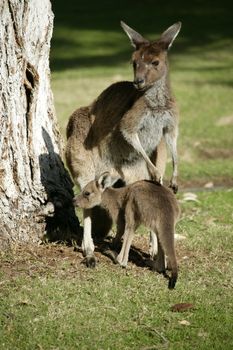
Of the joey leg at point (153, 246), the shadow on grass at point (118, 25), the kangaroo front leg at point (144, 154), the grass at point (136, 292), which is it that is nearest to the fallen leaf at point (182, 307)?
the grass at point (136, 292)

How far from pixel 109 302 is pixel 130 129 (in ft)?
5.24

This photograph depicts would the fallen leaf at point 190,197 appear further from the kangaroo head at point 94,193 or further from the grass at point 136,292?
the kangaroo head at point 94,193

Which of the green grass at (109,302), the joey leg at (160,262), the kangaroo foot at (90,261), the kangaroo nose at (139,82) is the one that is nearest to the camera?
the green grass at (109,302)

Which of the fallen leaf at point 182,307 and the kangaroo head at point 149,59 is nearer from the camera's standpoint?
the fallen leaf at point 182,307

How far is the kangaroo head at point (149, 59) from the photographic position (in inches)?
256

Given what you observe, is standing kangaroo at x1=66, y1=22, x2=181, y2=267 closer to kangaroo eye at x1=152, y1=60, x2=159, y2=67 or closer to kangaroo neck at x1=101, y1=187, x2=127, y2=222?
kangaroo eye at x1=152, y1=60, x2=159, y2=67

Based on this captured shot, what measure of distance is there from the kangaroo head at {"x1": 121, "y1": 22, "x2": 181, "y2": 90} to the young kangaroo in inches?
32.7

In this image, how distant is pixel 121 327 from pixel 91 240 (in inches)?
57.5

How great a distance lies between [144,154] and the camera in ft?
21.7

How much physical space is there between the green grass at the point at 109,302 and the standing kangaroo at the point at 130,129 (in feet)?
1.10

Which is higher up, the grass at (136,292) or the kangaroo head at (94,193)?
the kangaroo head at (94,193)

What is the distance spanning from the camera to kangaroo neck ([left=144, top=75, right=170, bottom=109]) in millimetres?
6602

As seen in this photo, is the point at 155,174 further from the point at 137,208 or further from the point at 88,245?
the point at 88,245

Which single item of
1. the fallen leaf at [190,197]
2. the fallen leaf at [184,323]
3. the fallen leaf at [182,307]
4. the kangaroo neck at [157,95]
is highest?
the kangaroo neck at [157,95]
